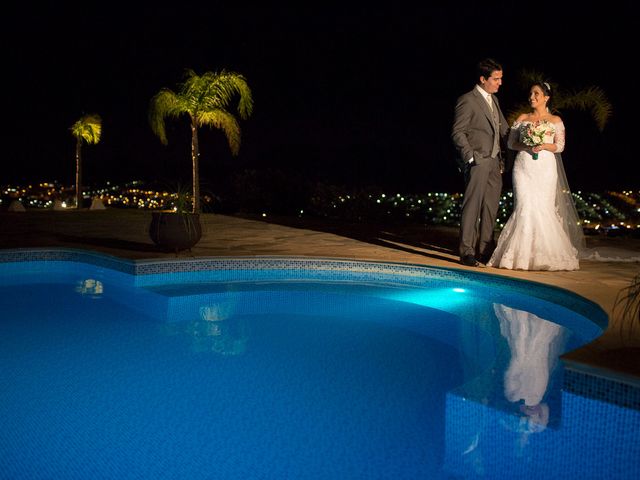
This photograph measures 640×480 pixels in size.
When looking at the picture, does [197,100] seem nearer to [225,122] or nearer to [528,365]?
[225,122]

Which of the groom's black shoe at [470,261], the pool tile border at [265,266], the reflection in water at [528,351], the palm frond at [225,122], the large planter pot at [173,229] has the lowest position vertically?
the reflection in water at [528,351]

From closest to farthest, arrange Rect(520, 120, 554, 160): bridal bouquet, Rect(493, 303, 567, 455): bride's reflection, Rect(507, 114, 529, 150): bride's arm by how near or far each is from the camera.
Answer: Rect(493, 303, 567, 455): bride's reflection, Rect(520, 120, 554, 160): bridal bouquet, Rect(507, 114, 529, 150): bride's arm

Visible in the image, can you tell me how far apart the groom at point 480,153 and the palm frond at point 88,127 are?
19.9 metres

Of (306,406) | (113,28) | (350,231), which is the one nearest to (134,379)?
(306,406)

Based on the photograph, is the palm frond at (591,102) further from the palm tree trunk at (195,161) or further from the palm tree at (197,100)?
the palm tree trunk at (195,161)

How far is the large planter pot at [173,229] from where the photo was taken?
294 inches

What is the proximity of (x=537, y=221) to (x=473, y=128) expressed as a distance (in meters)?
1.27

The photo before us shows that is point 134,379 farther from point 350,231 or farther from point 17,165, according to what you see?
point 17,165

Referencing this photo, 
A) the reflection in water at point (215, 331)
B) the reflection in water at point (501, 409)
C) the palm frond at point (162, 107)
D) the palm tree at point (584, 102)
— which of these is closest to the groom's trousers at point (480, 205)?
the reflection in water at point (215, 331)

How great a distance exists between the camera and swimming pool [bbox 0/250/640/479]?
260 cm

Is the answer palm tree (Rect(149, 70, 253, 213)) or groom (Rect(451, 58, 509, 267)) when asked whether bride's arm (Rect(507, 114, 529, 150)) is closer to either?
groom (Rect(451, 58, 509, 267))

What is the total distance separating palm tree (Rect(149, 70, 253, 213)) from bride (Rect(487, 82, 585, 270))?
9.24 m

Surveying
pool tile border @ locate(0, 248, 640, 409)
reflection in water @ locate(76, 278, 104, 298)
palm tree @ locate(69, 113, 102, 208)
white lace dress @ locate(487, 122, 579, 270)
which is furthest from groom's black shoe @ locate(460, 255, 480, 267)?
palm tree @ locate(69, 113, 102, 208)

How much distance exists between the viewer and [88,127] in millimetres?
23703
